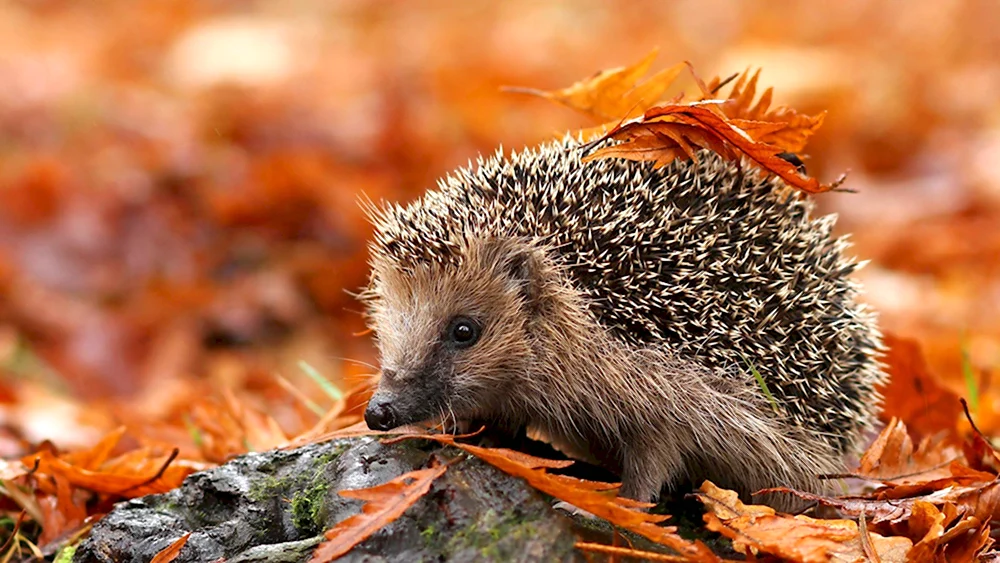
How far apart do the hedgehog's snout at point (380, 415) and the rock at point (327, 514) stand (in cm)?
8

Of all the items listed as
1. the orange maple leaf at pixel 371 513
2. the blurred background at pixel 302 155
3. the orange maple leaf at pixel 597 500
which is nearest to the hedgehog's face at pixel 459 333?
the orange maple leaf at pixel 597 500

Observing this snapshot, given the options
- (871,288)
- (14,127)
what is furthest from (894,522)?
(14,127)

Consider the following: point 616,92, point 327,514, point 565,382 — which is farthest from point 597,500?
point 616,92

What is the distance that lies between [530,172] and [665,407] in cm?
128

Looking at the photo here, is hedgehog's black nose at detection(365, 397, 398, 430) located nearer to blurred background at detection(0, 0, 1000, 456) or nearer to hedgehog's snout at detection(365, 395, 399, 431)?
hedgehog's snout at detection(365, 395, 399, 431)

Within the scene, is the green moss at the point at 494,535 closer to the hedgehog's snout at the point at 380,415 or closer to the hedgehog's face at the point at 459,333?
the hedgehog's snout at the point at 380,415

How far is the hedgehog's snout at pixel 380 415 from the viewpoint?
475 centimetres

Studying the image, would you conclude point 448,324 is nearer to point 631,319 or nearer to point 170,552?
point 631,319

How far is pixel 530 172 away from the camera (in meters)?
5.13

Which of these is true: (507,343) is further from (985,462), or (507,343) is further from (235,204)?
(235,204)

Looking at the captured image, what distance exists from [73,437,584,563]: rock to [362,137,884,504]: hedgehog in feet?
1.06

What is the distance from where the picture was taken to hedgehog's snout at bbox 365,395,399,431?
15.6ft

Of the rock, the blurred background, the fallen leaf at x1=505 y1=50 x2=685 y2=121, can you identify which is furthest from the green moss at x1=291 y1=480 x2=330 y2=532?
the fallen leaf at x1=505 y1=50 x2=685 y2=121

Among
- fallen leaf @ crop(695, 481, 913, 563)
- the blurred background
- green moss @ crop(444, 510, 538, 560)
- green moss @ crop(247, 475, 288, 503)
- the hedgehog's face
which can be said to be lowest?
fallen leaf @ crop(695, 481, 913, 563)
